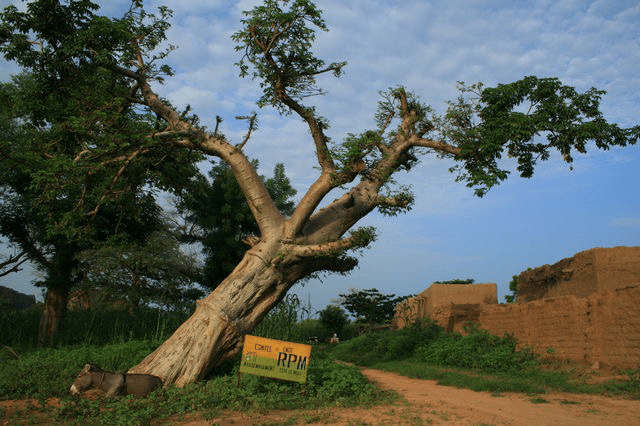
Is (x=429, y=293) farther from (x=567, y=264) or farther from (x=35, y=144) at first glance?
(x=35, y=144)

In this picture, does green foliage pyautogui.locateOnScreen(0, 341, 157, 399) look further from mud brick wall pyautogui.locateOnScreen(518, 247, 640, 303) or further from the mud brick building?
mud brick wall pyautogui.locateOnScreen(518, 247, 640, 303)

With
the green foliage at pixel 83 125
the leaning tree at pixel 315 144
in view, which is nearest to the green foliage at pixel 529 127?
the leaning tree at pixel 315 144

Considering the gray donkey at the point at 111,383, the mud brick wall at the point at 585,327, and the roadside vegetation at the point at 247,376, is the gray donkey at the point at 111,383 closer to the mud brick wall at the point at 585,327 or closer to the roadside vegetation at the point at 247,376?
the roadside vegetation at the point at 247,376

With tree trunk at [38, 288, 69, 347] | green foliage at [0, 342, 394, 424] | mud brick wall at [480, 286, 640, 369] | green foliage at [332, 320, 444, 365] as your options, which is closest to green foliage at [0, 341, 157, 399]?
green foliage at [0, 342, 394, 424]

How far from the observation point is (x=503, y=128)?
9.16m

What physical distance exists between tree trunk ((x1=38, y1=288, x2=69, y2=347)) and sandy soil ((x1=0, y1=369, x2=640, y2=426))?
599 cm

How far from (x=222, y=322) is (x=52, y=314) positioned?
658 cm

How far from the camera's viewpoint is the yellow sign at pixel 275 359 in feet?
23.3

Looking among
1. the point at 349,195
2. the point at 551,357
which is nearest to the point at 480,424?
the point at 349,195

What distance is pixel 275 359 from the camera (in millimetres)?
7141

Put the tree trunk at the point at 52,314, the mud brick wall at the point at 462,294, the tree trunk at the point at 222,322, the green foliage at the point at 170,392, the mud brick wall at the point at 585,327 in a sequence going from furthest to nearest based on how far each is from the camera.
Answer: the mud brick wall at the point at 462,294, the tree trunk at the point at 52,314, the mud brick wall at the point at 585,327, the tree trunk at the point at 222,322, the green foliage at the point at 170,392

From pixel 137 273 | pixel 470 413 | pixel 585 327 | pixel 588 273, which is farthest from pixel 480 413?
pixel 137 273

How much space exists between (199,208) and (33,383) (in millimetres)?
12896

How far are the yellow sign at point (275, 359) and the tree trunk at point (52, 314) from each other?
6811mm
